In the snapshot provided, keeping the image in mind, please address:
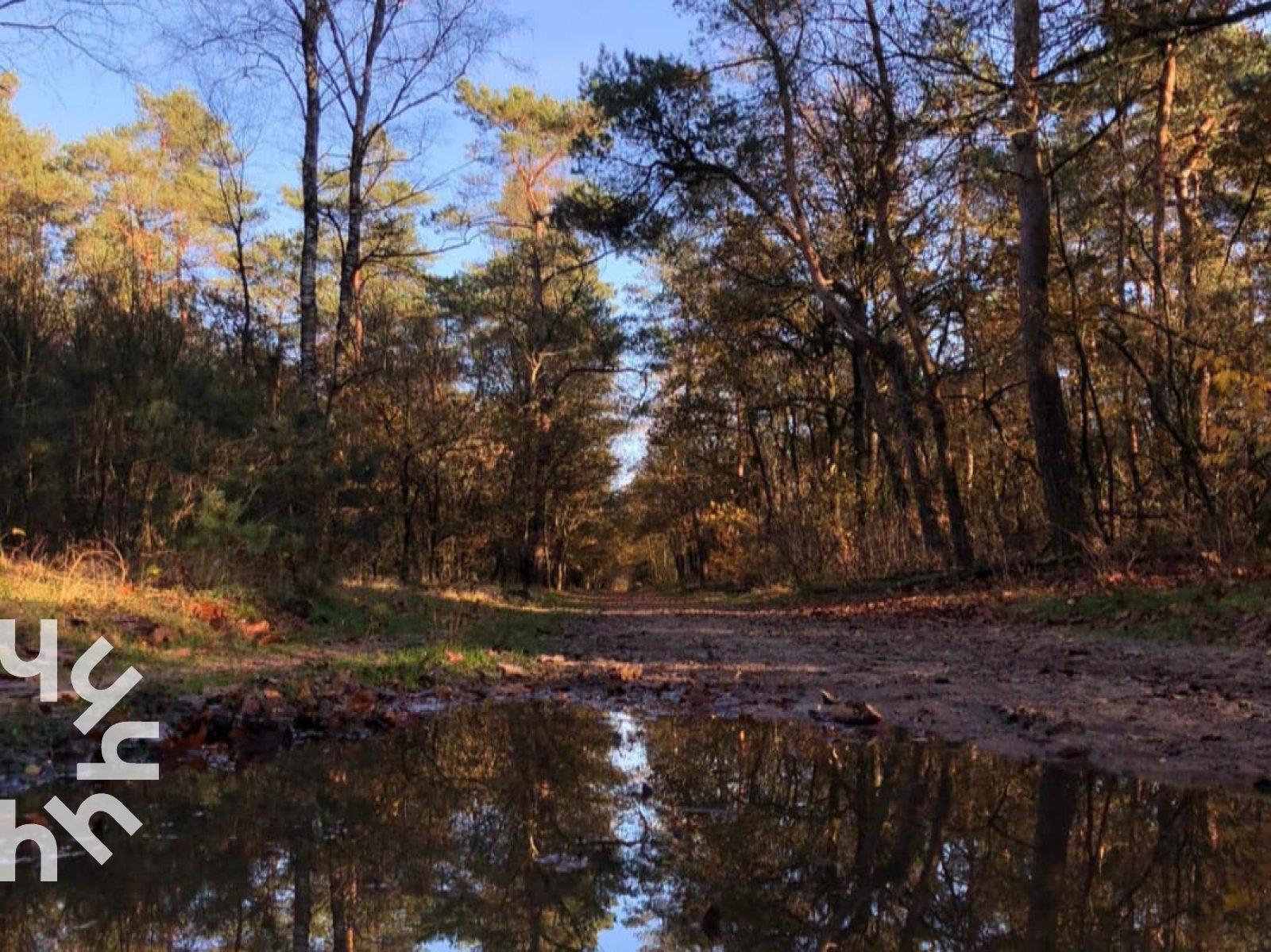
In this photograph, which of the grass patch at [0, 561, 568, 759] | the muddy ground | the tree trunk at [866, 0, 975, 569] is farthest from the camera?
the tree trunk at [866, 0, 975, 569]

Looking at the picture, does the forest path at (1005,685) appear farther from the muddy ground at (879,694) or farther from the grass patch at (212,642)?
the grass patch at (212,642)

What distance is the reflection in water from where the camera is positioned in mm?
2238

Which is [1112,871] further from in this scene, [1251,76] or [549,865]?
[1251,76]

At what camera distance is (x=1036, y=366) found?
13.3 meters

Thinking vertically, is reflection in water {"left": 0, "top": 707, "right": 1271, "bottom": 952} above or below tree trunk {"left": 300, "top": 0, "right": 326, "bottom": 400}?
below

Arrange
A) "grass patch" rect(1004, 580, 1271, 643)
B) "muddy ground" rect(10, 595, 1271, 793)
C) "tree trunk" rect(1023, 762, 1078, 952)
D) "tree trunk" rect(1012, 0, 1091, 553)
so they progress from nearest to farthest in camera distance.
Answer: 1. "tree trunk" rect(1023, 762, 1078, 952)
2. "muddy ground" rect(10, 595, 1271, 793)
3. "grass patch" rect(1004, 580, 1271, 643)
4. "tree trunk" rect(1012, 0, 1091, 553)

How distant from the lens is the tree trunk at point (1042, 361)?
42.6 ft

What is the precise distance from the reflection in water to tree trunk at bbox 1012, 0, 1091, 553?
10318 millimetres

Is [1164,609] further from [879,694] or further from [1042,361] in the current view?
[1042,361]

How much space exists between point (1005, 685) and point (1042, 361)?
28.8 feet

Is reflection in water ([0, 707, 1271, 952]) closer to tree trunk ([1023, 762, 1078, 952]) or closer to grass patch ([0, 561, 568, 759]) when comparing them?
tree trunk ([1023, 762, 1078, 952])

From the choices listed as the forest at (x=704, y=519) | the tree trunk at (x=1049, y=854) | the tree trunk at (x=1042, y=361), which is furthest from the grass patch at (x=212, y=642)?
the tree trunk at (x=1042, y=361)

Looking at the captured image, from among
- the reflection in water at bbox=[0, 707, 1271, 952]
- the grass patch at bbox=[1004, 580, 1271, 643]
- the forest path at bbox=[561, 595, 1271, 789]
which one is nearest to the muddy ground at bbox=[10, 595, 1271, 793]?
the forest path at bbox=[561, 595, 1271, 789]

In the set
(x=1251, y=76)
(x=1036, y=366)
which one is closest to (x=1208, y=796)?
(x=1036, y=366)
